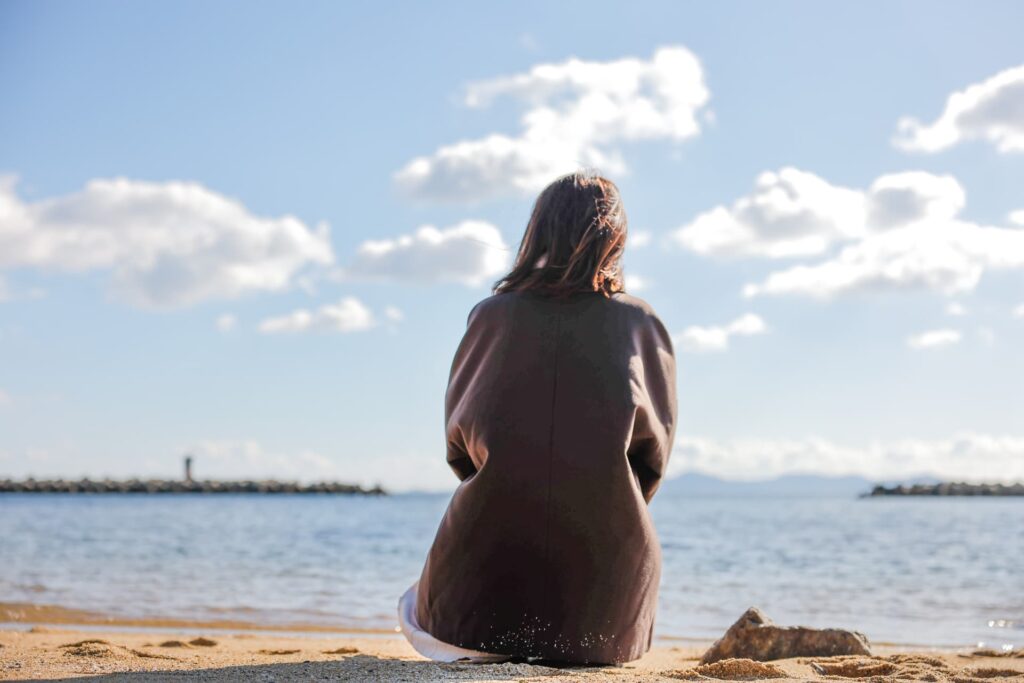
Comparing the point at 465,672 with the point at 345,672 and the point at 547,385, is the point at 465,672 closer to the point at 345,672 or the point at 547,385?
the point at 345,672

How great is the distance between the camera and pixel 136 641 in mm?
4809

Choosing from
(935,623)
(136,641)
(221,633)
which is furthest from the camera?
(935,623)

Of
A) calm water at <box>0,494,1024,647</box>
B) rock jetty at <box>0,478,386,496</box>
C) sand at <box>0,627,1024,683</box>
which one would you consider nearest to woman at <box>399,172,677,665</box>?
sand at <box>0,627,1024,683</box>

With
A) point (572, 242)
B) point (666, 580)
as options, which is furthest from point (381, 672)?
point (666, 580)

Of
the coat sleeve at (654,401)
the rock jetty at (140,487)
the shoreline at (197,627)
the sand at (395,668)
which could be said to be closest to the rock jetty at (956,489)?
the rock jetty at (140,487)

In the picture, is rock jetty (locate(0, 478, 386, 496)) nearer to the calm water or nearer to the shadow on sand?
the calm water

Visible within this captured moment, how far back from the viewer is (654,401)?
254 cm

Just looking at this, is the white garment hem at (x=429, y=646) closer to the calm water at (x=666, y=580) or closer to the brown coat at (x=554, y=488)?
the brown coat at (x=554, y=488)

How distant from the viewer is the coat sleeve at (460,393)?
252cm

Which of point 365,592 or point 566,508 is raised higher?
point 566,508

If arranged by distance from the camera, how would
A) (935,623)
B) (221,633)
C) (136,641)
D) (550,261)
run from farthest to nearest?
(935,623) → (221,633) → (136,641) → (550,261)

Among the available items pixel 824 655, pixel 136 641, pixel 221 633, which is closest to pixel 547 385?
pixel 824 655

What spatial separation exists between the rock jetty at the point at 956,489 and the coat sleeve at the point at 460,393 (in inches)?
2352

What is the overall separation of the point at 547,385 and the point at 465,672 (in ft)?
2.47
